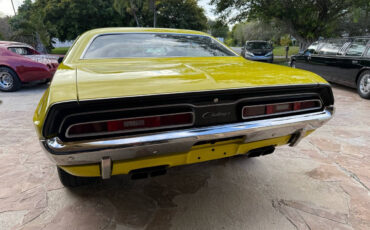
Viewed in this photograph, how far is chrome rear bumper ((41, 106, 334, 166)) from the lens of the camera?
4.21 ft

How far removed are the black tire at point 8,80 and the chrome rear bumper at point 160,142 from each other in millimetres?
6613

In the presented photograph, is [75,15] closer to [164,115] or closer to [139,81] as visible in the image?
[139,81]

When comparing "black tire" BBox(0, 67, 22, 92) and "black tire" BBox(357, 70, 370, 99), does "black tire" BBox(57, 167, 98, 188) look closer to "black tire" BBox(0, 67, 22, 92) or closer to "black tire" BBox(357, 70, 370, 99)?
"black tire" BBox(0, 67, 22, 92)

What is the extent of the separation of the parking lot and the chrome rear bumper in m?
0.67

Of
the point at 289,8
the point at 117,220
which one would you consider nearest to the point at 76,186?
the point at 117,220

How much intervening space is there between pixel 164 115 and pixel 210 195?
1086 mm

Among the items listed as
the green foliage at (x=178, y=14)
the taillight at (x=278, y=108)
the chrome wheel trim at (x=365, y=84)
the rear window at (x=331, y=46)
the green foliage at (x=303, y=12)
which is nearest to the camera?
the taillight at (x=278, y=108)

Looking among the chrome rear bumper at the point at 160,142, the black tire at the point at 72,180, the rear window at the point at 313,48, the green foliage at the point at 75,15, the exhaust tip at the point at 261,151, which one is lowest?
the black tire at the point at 72,180

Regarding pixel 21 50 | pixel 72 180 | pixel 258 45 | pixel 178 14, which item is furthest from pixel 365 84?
pixel 178 14

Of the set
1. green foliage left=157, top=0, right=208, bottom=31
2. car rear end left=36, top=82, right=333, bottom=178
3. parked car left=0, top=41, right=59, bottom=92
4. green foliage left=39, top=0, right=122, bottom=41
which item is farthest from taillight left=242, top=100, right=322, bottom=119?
green foliage left=157, top=0, right=208, bottom=31

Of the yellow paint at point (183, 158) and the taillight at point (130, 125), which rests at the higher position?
the taillight at point (130, 125)

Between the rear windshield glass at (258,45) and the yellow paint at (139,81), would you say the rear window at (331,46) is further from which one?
the rear windshield glass at (258,45)

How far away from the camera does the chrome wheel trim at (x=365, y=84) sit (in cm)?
551

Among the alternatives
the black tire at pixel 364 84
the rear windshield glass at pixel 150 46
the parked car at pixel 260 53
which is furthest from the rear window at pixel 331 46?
the parked car at pixel 260 53
